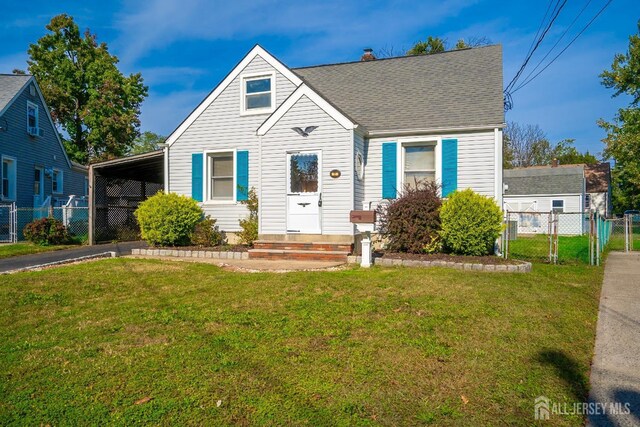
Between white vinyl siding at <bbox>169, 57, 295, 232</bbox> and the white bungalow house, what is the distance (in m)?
0.03

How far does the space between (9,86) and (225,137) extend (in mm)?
13529

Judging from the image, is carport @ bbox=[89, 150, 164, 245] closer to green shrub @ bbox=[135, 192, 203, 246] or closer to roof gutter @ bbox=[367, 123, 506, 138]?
green shrub @ bbox=[135, 192, 203, 246]

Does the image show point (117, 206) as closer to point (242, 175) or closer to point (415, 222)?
point (242, 175)

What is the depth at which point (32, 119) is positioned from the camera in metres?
19.8

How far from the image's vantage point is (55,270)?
785 cm

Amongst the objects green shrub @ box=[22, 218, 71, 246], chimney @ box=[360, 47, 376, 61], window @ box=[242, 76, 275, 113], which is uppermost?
chimney @ box=[360, 47, 376, 61]

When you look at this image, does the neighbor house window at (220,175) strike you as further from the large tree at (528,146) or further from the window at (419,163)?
the large tree at (528,146)

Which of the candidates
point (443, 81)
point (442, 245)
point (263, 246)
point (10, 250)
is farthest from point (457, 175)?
point (10, 250)

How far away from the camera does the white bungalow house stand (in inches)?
417

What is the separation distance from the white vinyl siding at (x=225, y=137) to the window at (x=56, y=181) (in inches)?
495

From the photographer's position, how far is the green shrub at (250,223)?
38.5 feet

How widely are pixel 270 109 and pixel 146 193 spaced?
862 cm

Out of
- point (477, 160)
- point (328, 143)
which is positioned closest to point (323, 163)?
point (328, 143)

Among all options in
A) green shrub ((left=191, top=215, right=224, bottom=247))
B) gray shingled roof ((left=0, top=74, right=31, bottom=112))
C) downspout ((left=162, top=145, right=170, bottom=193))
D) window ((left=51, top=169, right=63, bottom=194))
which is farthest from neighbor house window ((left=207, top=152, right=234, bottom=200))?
window ((left=51, top=169, right=63, bottom=194))
